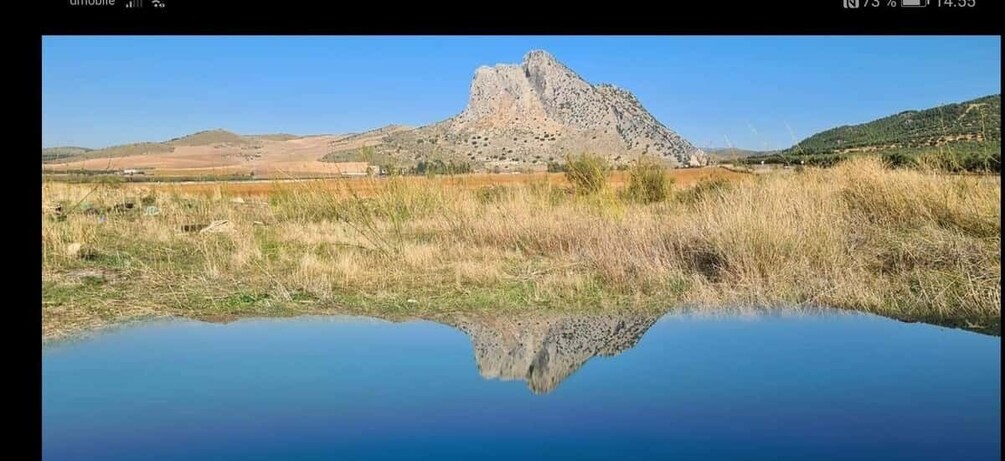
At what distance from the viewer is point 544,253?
9.29m

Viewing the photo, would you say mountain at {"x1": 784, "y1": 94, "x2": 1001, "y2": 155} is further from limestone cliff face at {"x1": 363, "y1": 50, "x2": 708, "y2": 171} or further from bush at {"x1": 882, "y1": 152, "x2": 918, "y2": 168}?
limestone cliff face at {"x1": 363, "y1": 50, "x2": 708, "y2": 171}

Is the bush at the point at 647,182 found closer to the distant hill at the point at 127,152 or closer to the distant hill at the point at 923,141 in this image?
the distant hill at the point at 923,141

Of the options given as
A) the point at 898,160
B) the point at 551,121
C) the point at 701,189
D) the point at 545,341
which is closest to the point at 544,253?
the point at 545,341

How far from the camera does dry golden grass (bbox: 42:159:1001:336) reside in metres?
6.46

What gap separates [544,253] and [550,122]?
19.4 m

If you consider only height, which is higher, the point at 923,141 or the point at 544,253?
the point at 923,141

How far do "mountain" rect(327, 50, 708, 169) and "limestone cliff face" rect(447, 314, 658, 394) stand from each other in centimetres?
988

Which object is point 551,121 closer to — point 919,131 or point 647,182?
point 647,182

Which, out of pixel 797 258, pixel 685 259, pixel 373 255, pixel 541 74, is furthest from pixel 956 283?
pixel 541 74

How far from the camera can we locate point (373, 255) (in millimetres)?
8961

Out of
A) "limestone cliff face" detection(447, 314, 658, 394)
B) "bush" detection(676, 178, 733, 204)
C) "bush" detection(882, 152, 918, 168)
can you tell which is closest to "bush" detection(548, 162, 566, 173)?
"bush" detection(676, 178, 733, 204)

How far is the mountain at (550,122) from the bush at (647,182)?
517 mm

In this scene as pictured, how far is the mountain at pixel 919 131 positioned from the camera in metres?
9.64
